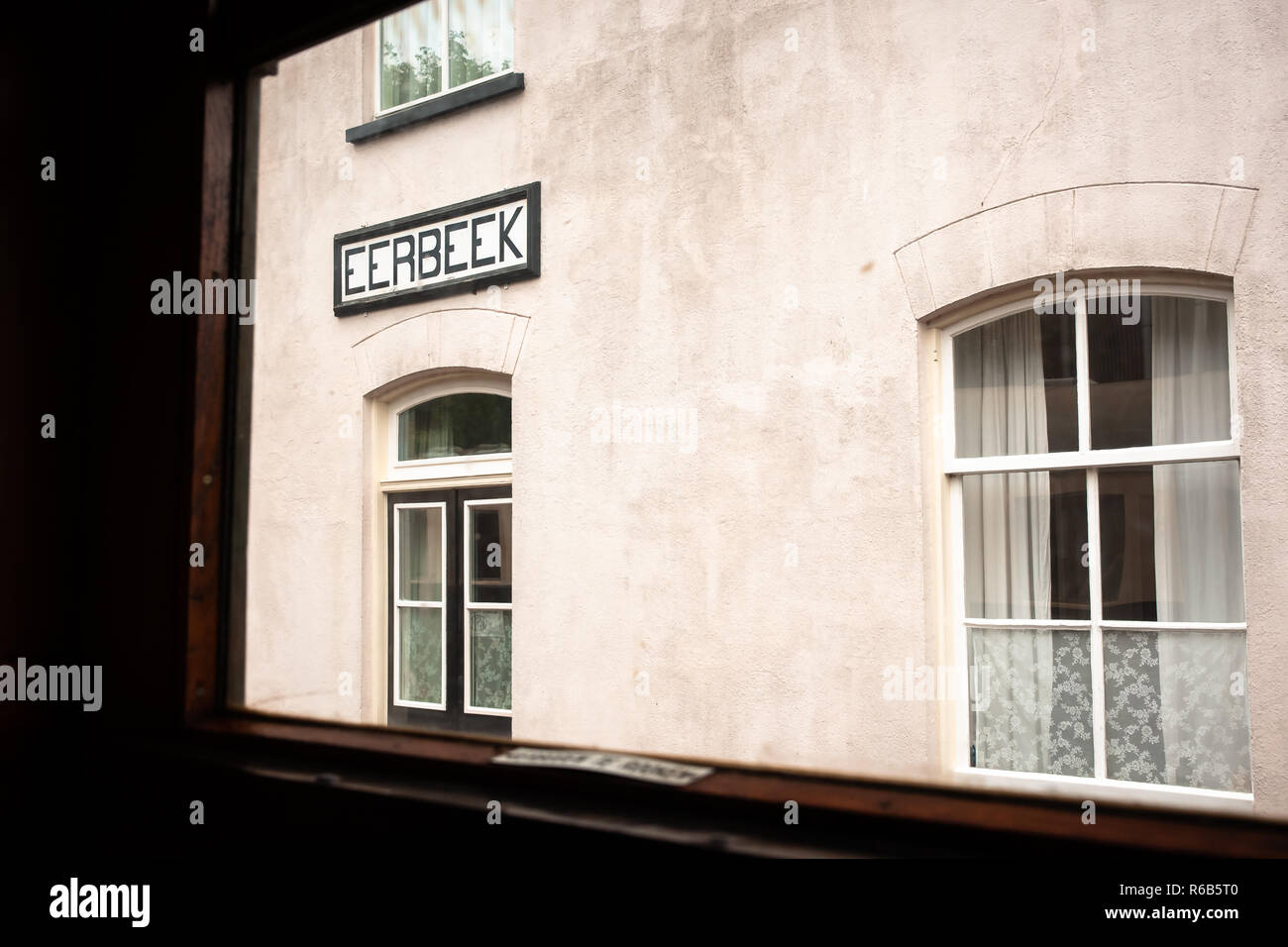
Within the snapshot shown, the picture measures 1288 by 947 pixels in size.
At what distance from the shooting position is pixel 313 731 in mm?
1514

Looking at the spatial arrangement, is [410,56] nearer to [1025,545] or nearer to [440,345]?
[440,345]

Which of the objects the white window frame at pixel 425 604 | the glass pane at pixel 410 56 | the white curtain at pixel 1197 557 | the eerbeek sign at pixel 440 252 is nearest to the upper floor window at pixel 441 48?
the glass pane at pixel 410 56

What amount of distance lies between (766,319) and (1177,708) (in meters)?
1.98

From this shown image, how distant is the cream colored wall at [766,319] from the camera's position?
3387 mm

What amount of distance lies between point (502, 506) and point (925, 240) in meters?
2.42

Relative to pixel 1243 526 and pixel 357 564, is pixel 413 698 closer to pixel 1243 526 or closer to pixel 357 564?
pixel 357 564

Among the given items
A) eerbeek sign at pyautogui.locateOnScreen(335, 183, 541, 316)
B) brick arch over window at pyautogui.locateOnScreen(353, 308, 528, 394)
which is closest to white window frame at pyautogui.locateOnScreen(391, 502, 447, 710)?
brick arch over window at pyautogui.locateOnScreen(353, 308, 528, 394)

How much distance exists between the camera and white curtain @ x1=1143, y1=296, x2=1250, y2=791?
3416mm

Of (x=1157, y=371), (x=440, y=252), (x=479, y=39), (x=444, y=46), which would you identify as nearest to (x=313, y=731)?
(x=1157, y=371)

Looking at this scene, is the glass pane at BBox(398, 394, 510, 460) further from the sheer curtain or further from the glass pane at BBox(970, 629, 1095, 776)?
the glass pane at BBox(970, 629, 1095, 776)

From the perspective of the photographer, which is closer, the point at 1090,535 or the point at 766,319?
the point at 1090,535

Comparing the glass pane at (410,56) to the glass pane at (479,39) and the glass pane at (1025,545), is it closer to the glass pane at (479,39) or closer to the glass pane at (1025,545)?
the glass pane at (479,39)

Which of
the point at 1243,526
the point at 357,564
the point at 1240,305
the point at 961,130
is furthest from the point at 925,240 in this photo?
the point at 357,564

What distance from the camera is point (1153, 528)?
11.7ft
